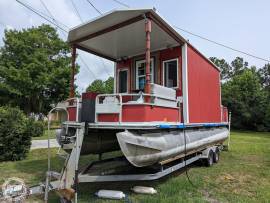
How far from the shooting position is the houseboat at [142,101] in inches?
214

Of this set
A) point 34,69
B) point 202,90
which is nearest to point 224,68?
point 34,69

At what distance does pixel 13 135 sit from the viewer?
9766 millimetres

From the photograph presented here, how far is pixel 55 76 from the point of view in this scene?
2830 cm

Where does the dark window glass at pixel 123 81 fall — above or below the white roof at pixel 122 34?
below

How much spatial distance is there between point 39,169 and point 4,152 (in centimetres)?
220

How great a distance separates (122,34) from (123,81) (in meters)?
2.74

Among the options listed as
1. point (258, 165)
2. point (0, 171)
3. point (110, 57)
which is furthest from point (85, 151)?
point (258, 165)

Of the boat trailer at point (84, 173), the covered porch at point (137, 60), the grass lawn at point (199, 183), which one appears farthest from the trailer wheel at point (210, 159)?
the covered porch at point (137, 60)

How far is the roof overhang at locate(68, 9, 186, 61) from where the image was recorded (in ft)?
20.5

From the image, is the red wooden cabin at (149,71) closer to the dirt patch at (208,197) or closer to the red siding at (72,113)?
the red siding at (72,113)

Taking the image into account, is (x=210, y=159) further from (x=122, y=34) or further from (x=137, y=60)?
(x=122, y=34)

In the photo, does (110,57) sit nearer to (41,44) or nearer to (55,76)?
(55,76)

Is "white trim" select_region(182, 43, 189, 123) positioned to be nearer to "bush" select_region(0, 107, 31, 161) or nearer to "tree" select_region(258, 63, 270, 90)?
"bush" select_region(0, 107, 31, 161)

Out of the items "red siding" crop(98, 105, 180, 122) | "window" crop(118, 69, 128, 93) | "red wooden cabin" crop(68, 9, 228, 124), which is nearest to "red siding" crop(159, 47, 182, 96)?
"red wooden cabin" crop(68, 9, 228, 124)
